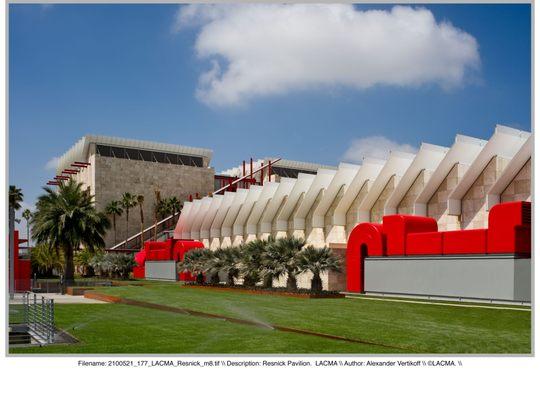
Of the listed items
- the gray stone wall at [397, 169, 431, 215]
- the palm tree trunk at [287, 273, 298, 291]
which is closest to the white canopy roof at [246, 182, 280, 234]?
the gray stone wall at [397, 169, 431, 215]

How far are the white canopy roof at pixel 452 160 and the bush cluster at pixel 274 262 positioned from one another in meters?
7.39

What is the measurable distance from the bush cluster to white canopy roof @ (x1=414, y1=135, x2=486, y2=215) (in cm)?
739

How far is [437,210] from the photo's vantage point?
42344 mm

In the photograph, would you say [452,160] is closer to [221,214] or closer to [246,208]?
[246,208]

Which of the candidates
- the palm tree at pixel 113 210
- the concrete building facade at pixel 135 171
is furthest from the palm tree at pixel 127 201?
the concrete building facade at pixel 135 171

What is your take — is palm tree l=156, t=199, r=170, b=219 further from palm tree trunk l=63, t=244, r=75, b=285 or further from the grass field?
the grass field

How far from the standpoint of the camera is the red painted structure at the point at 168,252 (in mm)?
71125

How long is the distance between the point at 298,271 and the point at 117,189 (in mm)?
68707

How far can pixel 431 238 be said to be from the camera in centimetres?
3691

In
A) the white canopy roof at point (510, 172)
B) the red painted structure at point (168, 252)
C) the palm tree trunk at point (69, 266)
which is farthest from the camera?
the red painted structure at point (168, 252)

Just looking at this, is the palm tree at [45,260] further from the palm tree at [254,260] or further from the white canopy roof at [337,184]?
the white canopy roof at [337,184]

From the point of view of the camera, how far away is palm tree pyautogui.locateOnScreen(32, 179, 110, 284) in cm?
5406
